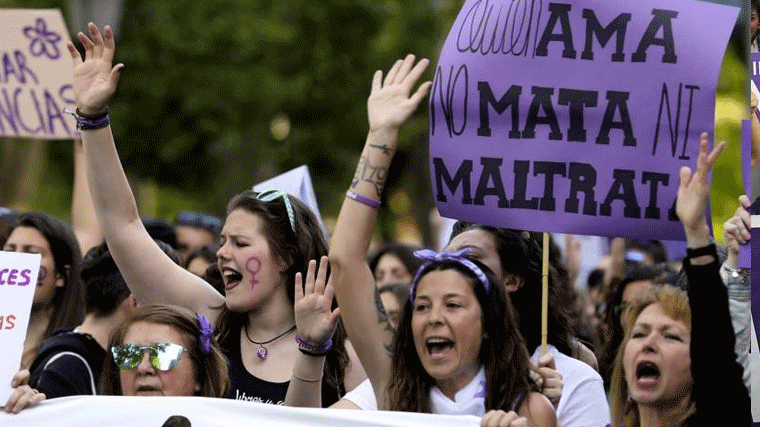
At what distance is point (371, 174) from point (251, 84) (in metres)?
15.4

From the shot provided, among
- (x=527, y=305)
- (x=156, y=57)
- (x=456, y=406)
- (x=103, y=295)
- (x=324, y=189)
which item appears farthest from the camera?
(x=324, y=189)

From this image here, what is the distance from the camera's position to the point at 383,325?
16.0 ft

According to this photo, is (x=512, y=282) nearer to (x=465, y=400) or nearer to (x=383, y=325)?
(x=383, y=325)

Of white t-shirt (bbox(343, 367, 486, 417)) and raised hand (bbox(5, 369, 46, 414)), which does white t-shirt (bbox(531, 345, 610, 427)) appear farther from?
raised hand (bbox(5, 369, 46, 414))

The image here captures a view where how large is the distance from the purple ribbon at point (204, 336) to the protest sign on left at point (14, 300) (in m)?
0.55

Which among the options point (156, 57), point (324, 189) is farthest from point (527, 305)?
point (324, 189)

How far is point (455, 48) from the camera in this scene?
16.0 ft

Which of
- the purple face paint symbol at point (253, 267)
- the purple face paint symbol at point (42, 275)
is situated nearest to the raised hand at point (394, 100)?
the purple face paint symbol at point (253, 267)

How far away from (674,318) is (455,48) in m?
1.08

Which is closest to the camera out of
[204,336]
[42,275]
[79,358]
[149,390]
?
[149,390]

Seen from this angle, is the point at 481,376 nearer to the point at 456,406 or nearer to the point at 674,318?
the point at 456,406

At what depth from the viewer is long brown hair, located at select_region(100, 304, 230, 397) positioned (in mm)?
4973

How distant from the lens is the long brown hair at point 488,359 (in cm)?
462

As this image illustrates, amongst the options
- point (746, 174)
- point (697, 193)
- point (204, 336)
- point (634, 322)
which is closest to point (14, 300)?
point (204, 336)
